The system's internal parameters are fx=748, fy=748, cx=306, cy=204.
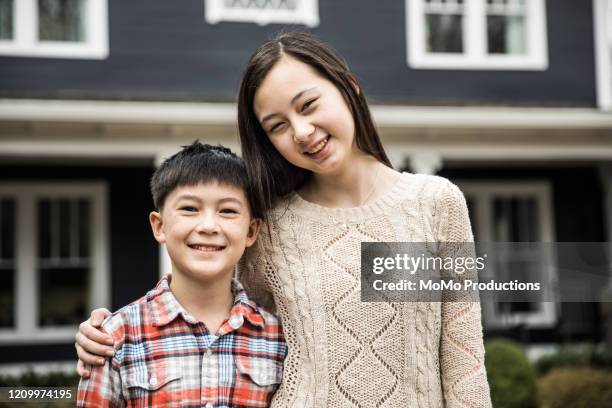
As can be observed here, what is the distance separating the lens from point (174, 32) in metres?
9.47

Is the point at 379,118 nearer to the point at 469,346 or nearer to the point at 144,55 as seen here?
the point at 144,55

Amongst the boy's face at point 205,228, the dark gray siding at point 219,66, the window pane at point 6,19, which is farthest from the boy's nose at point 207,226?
the window pane at point 6,19

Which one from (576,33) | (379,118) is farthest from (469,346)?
(576,33)

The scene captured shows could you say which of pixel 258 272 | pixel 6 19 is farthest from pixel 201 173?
pixel 6 19

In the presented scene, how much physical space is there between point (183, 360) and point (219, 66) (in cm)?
785

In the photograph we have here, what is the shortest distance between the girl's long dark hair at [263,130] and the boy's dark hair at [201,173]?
0.03 m

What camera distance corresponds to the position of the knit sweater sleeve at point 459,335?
204 centimetres

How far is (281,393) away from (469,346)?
536mm

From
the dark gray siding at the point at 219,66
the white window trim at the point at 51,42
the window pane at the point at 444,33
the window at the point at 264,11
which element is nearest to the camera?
the white window trim at the point at 51,42

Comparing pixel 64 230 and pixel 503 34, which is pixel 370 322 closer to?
pixel 64 230

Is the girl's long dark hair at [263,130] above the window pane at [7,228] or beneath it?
above

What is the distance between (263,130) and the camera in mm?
2207

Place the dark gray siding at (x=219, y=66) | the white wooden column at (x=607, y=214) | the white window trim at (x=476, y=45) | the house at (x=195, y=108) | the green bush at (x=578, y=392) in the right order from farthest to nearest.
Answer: the white wooden column at (x=607, y=214), the white window trim at (x=476, y=45), the dark gray siding at (x=219, y=66), the house at (x=195, y=108), the green bush at (x=578, y=392)

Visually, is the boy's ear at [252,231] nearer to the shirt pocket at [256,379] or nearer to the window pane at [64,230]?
the shirt pocket at [256,379]
